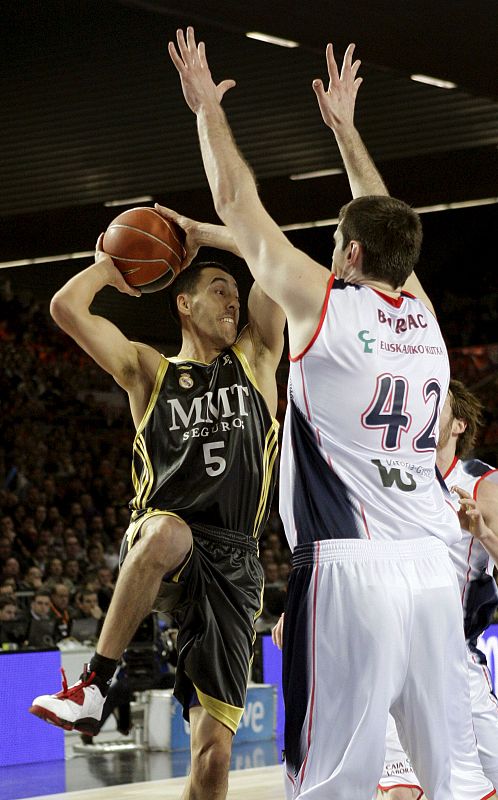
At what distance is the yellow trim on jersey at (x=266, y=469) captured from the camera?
189 inches

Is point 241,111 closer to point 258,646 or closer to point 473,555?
point 258,646

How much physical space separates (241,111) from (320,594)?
10.6 meters

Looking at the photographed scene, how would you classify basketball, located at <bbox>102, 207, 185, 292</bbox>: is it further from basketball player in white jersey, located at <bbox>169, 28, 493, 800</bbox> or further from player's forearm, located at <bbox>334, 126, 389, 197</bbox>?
basketball player in white jersey, located at <bbox>169, 28, 493, 800</bbox>

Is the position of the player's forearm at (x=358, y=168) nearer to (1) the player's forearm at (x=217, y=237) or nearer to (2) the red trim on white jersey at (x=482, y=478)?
(1) the player's forearm at (x=217, y=237)

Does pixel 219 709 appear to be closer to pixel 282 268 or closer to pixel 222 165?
pixel 282 268

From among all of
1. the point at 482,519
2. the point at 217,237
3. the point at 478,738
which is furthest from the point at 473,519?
the point at 217,237

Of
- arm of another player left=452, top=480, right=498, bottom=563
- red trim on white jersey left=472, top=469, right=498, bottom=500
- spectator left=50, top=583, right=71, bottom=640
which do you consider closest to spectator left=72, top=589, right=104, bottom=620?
spectator left=50, top=583, right=71, bottom=640

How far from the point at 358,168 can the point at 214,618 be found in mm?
1902

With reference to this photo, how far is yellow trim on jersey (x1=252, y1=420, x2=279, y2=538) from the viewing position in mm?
4809

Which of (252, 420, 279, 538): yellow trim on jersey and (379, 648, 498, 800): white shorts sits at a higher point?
(252, 420, 279, 538): yellow trim on jersey

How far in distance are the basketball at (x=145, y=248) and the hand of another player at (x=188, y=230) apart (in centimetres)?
2

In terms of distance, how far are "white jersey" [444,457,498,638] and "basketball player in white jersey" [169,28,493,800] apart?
122 cm

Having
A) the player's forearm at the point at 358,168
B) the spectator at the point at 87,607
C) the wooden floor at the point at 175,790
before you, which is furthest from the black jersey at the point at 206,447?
the spectator at the point at 87,607

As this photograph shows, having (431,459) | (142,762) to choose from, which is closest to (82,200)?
(142,762)
